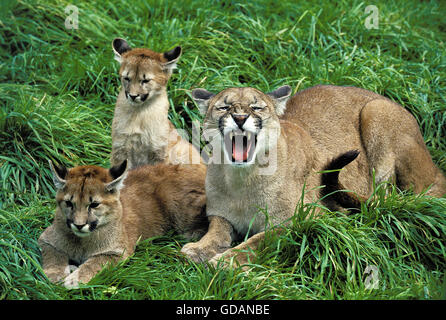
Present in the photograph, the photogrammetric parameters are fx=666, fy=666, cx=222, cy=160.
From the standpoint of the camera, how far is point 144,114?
23.6 feet

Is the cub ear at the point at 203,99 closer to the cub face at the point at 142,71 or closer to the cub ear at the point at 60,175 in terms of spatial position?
the cub face at the point at 142,71

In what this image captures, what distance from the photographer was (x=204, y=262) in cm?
571

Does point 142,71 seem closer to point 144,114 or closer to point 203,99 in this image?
point 144,114

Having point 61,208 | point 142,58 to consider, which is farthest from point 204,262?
point 142,58

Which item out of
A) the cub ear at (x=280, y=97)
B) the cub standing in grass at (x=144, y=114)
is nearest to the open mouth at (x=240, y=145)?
the cub ear at (x=280, y=97)

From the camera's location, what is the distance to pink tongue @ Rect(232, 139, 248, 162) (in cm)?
578

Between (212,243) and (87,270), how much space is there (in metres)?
1.13

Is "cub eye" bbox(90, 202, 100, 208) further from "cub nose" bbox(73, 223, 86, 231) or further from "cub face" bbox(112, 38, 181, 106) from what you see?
"cub face" bbox(112, 38, 181, 106)

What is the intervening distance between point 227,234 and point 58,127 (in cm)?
260

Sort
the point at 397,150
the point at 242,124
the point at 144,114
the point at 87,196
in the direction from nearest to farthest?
the point at 87,196, the point at 242,124, the point at 397,150, the point at 144,114

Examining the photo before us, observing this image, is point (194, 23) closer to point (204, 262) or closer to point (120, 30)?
point (120, 30)

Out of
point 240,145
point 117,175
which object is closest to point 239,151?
point 240,145

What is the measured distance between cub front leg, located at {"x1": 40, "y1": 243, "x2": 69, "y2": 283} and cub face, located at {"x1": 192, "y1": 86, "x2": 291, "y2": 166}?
1.63 meters
